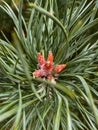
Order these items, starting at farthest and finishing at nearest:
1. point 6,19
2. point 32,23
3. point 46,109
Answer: point 6,19 < point 32,23 < point 46,109

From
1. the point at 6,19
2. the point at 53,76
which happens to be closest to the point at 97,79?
the point at 53,76

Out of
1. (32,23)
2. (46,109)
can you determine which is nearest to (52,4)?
(32,23)

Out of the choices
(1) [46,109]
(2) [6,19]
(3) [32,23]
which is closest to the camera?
(1) [46,109]

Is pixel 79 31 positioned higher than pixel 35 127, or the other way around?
pixel 79 31

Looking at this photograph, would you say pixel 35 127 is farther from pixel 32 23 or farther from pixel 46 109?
pixel 32 23

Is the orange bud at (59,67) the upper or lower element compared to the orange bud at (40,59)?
lower

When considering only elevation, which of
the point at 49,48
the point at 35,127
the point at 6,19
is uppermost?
the point at 6,19

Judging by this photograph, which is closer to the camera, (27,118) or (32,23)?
(27,118)

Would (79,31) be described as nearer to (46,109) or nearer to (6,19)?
(46,109)

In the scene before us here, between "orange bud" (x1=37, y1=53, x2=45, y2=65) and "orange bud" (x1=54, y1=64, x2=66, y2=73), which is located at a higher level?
"orange bud" (x1=37, y1=53, x2=45, y2=65)
